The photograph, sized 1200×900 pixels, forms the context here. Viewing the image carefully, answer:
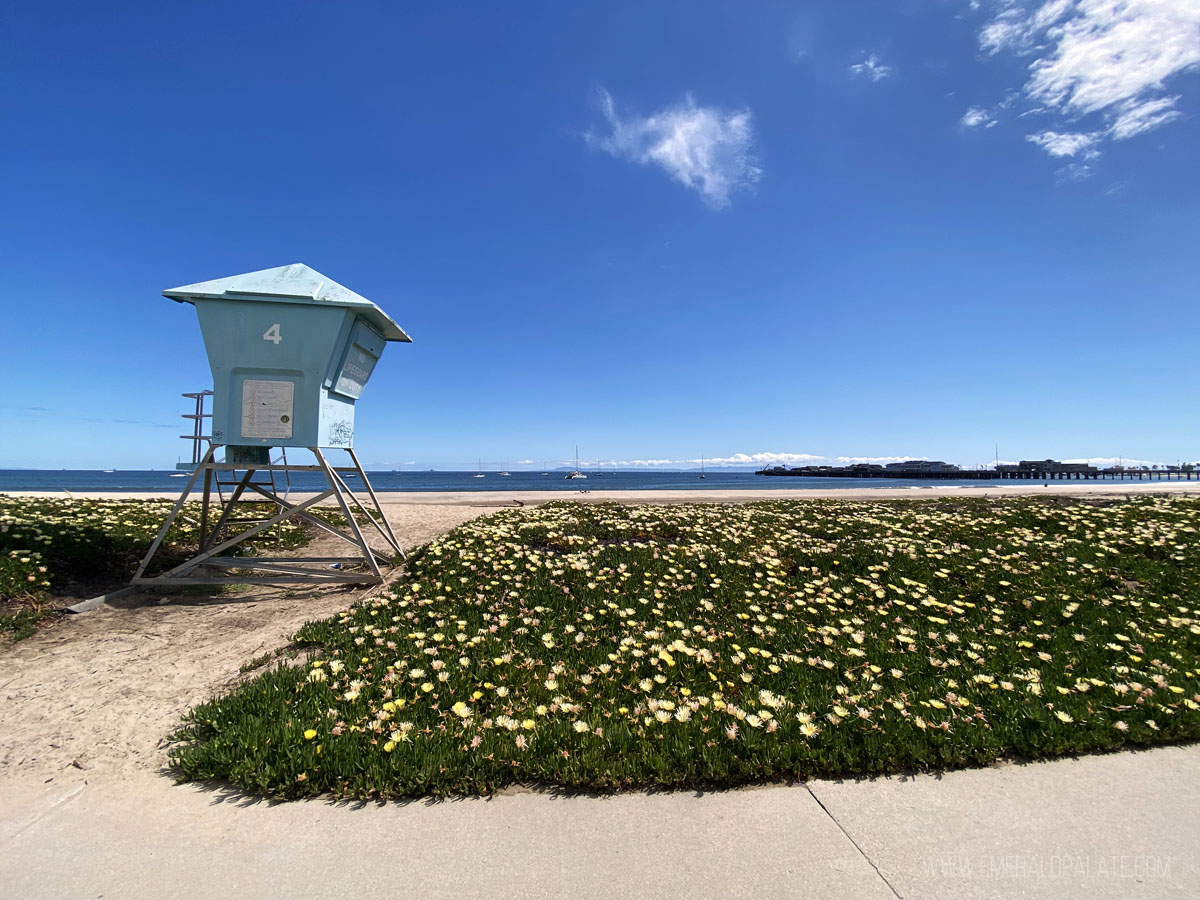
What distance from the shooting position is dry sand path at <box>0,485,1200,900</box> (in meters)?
2.23

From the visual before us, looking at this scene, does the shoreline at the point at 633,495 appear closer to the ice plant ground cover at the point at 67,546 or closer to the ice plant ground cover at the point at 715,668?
the ice plant ground cover at the point at 67,546

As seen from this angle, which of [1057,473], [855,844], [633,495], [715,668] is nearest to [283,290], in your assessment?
[715,668]

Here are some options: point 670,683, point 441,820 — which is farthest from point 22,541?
point 670,683

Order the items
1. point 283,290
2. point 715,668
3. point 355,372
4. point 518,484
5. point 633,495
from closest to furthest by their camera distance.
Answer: point 715,668 < point 283,290 < point 355,372 < point 633,495 < point 518,484

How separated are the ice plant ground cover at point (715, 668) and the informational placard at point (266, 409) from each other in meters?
2.54

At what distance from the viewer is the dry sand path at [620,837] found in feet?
7.31

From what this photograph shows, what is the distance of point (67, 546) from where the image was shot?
749 cm

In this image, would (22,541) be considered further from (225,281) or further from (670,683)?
(670,683)

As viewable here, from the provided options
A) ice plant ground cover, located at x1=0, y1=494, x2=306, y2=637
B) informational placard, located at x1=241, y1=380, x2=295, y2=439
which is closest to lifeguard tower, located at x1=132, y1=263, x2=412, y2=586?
informational placard, located at x1=241, y1=380, x2=295, y2=439

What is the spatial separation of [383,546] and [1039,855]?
9373mm

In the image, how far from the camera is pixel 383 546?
9688 millimetres

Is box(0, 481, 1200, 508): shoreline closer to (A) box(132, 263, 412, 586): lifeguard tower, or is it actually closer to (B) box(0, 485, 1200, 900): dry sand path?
(A) box(132, 263, 412, 586): lifeguard tower

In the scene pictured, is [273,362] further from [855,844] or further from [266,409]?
[855,844]

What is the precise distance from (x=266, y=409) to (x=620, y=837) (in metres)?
6.58
